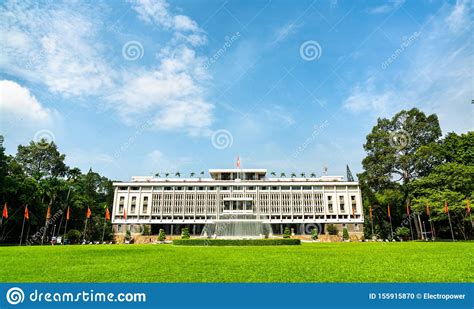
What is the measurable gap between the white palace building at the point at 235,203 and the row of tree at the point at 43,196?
8.89m

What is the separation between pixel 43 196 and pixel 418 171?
5483 cm

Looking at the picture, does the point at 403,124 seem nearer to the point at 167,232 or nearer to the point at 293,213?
the point at 293,213

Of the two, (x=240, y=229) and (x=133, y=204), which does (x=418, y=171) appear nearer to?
(x=240, y=229)

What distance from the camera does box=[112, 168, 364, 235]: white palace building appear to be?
73.3 m

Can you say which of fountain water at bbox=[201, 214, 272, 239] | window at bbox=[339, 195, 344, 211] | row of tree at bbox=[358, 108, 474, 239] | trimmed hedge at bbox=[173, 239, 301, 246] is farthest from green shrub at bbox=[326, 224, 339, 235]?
trimmed hedge at bbox=[173, 239, 301, 246]

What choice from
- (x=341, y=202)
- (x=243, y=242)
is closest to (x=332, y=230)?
(x=341, y=202)

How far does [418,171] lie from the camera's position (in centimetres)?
4753

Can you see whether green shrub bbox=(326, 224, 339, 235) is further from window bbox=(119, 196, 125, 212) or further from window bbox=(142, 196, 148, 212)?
window bbox=(119, 196, 125, 212)

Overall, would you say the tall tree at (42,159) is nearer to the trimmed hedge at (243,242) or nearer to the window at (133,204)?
the window at (133,204)

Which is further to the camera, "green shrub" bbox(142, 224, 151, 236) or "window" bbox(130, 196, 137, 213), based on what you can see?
"window" bbox(130, 196, 137, 213)

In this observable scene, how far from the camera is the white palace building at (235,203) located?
241 ft

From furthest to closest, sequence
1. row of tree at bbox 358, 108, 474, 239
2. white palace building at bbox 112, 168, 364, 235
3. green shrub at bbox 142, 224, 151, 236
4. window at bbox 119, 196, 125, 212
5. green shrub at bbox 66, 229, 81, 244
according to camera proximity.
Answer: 1. window at bbox 119, 196, 125, 212
2. white palace building at bbox 112, 168, 364, 235
3. green shrub at bbox 142, 224, 151, 236
4. green shrub at bbox 66, 229, 81, 244
5. row of tree at bbox 358, 108, 474, 239

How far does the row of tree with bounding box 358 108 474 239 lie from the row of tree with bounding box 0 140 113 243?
4383 centimetres
